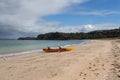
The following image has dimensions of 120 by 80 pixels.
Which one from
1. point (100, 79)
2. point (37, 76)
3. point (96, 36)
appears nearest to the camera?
point (100, 79)

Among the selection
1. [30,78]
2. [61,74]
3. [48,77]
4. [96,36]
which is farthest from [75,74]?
[96,36]

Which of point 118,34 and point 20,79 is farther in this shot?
point 118,34

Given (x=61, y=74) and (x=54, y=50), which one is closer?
(x=61, y=74)

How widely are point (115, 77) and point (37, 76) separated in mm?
3803

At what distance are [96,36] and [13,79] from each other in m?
175

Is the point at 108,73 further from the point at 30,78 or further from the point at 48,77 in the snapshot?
the point at 30,78

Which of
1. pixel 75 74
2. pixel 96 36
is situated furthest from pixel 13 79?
pixel 96 36

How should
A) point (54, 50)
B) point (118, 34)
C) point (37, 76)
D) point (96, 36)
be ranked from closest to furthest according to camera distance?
point (37, 76) < point (54, 50) < point (118, 34) < point (96, 36)

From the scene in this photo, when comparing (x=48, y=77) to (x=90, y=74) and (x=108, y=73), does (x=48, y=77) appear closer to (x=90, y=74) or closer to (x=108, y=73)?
(x=90, y=74)

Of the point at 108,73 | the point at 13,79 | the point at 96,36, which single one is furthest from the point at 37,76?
the point at 96,36

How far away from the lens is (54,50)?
1222 inches

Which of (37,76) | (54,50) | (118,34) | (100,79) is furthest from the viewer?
(118,34)

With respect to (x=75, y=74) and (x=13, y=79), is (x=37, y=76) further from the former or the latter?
(x=75, y=74)

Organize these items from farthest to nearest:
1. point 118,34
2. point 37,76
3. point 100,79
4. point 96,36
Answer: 1. point 96,36
2. point 118,34
3. point 37,76
4. point 100,79
